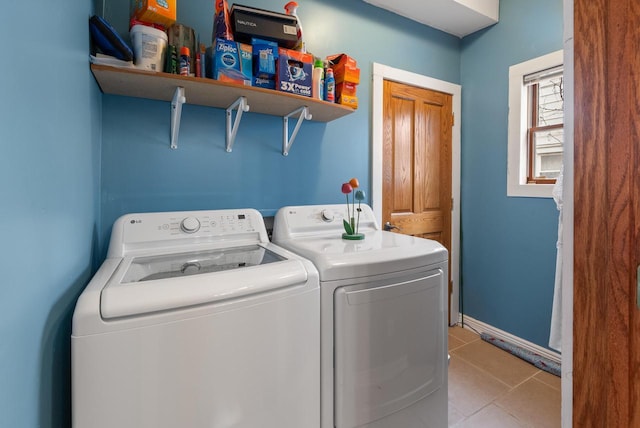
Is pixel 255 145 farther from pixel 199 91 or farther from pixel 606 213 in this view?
pixel 606 213

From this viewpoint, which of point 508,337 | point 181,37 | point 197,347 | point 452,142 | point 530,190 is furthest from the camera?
point 452,142

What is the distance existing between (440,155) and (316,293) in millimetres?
2112

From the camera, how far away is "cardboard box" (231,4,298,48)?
1.49m

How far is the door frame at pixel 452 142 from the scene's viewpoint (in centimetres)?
231

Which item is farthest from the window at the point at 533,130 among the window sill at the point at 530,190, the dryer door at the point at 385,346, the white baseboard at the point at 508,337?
the dryer door at the point at 385,346

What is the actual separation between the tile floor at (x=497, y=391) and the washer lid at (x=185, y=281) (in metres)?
1.40

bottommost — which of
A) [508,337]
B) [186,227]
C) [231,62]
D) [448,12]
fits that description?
[508,337]

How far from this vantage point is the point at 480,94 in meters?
2.68

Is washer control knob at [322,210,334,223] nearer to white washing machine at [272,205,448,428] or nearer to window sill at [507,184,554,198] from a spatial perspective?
white washing machine at [272,205,448,428]

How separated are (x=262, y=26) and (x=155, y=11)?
462mm

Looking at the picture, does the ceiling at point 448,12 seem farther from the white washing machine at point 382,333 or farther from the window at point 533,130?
the white washing machine at point 382,333

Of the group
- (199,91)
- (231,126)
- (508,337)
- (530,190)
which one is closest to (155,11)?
(199,91)

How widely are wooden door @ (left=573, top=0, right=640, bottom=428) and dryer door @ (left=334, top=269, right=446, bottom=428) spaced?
690mm

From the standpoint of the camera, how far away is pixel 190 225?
1481 mm
